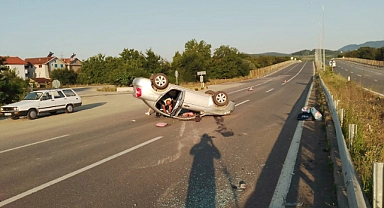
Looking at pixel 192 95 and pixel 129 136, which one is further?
pixel 192 95

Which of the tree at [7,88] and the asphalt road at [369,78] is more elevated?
the tree at [7,88]

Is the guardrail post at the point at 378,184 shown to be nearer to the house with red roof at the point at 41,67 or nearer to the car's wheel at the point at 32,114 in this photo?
the car's wheel at the point at 32,114

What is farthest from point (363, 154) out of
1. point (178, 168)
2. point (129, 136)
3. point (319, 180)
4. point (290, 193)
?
point (129, 136)

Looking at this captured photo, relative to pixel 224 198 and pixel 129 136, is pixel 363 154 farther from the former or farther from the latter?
pixel 129 136

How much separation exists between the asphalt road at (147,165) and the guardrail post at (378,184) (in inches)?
69.5

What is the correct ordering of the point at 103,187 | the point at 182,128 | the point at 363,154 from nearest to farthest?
the point at 103,187, the point at 363,154, the point at 182,128

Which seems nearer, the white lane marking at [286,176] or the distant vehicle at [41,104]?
the white lane marking at [286,176]

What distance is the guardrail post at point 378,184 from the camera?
3207 mm

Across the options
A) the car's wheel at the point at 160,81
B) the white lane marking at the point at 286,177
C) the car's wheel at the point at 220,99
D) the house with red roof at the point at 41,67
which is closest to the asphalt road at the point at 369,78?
the car's wheel at the point at 220,99

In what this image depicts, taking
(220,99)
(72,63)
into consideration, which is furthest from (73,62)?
(220,99)

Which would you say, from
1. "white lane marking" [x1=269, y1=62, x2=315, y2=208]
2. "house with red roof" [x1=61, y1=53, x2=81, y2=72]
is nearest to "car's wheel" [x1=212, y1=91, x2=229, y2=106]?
"white lane marking" [x1=269, y1=62, x2=315, y2=208]

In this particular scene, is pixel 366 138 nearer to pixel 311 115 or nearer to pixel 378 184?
pixel 311 115

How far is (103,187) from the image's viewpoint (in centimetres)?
574

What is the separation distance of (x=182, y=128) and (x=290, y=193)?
6.59 metres
